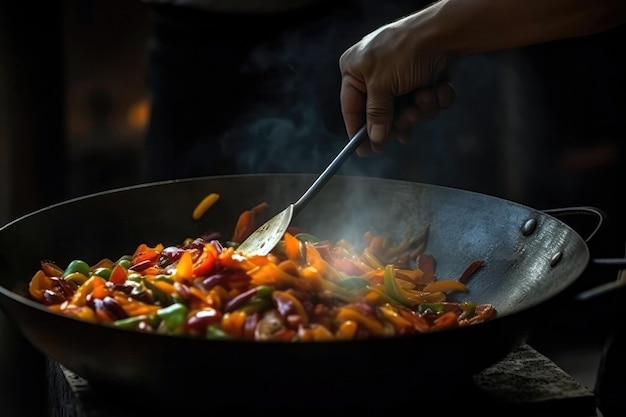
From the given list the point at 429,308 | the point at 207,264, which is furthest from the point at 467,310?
the point at 207,264

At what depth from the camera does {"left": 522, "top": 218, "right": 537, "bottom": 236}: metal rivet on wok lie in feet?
7.38

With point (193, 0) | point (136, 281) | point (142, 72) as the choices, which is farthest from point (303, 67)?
point (136, 281)

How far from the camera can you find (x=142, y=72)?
4.98 meters

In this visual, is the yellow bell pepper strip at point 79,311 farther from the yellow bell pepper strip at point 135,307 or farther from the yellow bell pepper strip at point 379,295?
the yellow bell pepper strip at point 379,295

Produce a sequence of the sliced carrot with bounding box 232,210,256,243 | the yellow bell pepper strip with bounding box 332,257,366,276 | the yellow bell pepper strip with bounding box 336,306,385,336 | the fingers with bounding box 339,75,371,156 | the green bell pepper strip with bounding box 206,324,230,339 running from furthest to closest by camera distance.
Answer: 1. the sliced carrot with bounding box 232,210,256,243
2. the fingers with bounding box 339,75,371,156
3. the yellow bell pepper strip with bounding box 332,257,366,276
4. the yellow bell pepper strip with bounding box 336,306,385,336
5. the green bell pepper strip with bounding box 206,324,230,339

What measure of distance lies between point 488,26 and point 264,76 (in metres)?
1.72

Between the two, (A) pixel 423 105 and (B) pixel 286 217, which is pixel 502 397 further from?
(A) pixel 423 105

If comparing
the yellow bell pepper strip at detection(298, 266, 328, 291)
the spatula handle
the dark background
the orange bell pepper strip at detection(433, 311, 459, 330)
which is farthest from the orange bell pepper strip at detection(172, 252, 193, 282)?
the dark background

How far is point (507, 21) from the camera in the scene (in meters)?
2.10

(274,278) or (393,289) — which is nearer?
(274,278)

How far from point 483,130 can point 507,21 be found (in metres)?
2.13

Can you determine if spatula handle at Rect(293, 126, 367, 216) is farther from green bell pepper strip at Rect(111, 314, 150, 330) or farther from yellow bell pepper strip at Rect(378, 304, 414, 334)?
green bell pepper strip at Rect(111, 314, 150, 330)

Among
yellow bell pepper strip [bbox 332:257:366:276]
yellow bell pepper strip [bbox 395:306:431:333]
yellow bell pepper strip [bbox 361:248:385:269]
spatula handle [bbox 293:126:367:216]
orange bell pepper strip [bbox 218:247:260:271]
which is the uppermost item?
spatula handle [bbox 293:126:367:216]

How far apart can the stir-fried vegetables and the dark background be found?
1768 mm
